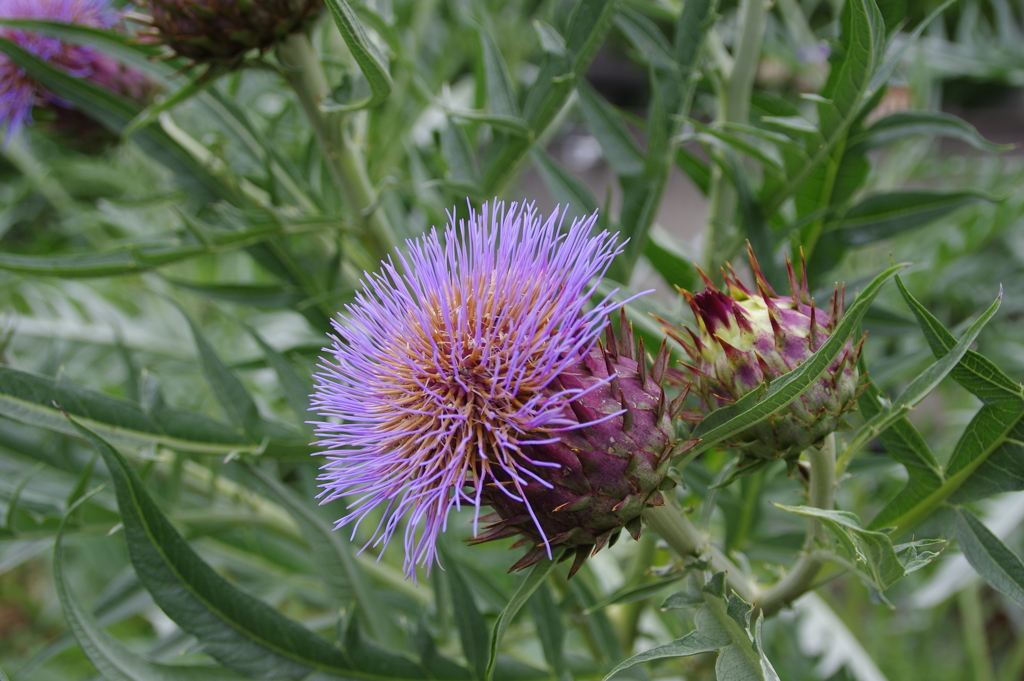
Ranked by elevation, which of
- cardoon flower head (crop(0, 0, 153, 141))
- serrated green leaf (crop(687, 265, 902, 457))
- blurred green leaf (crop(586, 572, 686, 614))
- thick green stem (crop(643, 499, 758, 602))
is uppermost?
cardoon flower head (crop(0, 0, 153, 141))

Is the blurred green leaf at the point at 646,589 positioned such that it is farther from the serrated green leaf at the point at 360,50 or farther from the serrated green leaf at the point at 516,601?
the serrated green leaf at the point at 360,50

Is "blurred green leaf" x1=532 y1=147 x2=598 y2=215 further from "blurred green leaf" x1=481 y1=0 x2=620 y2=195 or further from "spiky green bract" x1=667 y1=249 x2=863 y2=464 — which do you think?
"spiky green bract" x1=667 y1=249 x2=863 y2=464

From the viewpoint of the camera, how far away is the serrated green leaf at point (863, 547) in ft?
1.56

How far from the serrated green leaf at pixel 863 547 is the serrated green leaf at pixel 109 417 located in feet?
1.89

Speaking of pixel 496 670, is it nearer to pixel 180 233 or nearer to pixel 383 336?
pixel 383 336

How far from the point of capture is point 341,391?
0.58 metres

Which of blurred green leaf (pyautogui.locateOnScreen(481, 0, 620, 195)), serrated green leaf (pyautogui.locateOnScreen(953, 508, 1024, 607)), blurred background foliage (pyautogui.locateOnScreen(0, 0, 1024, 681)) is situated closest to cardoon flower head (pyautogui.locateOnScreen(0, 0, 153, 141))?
blurred background foliage (pyautogui.locateOnScreen(0, 0, 1024, 681))

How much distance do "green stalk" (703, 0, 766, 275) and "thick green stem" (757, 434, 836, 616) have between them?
1.22 ft

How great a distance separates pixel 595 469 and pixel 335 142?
537mm

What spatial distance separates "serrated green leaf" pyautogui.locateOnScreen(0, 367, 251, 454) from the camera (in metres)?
0.70

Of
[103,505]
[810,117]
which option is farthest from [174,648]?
[810,117]

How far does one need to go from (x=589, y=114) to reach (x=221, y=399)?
1.78ft

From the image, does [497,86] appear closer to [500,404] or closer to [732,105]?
[732,105]

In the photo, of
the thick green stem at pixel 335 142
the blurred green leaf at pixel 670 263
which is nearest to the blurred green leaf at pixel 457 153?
the thick green stem at pixel 335 142
